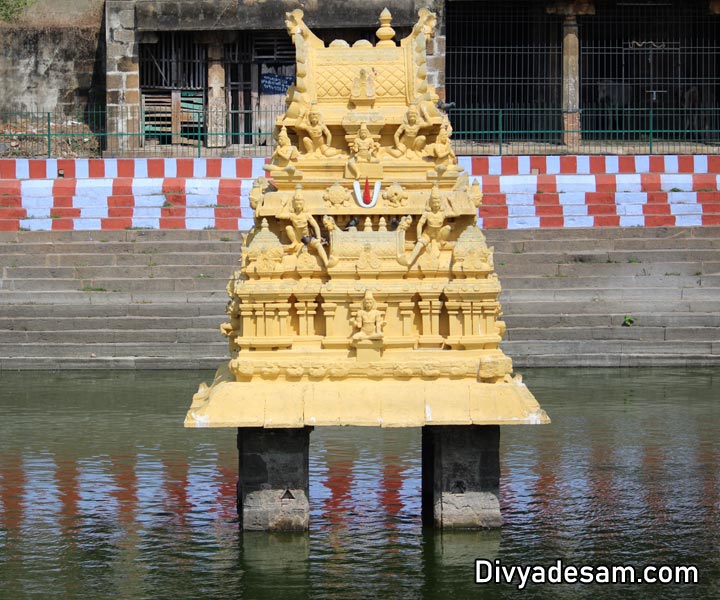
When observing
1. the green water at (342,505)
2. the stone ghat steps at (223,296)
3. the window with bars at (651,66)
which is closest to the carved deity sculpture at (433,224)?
the green water at (342,505)

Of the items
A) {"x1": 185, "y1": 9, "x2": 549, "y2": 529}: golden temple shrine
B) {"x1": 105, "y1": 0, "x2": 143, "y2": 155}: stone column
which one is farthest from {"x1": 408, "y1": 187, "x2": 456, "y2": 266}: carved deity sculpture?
{"x1": 105, "y1": 0, "x2": 143, "y2": 155}: stone column

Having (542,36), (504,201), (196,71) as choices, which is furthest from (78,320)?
(542,36)

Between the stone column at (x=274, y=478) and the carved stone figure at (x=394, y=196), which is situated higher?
the carved stone figure at (x=394, y=196)

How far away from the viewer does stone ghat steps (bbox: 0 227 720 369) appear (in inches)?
773

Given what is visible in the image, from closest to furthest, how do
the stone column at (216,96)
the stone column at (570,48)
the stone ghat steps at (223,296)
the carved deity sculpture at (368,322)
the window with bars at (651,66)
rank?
1. the carved deity sculpture at (368,322)
2. the stone ghat steps at (223,296)
3. the stone column at (570,48)
4. the stone column at (216,96)
5. the window with bars at (651,66)

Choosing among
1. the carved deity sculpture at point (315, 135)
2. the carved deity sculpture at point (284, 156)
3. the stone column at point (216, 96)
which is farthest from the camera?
the stone column at point (216, 96)

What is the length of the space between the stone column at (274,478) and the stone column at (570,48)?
57.3 feet

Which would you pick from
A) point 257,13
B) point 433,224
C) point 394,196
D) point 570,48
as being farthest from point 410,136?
point 570,48

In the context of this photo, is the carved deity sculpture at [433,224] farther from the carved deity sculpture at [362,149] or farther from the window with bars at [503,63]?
the window with bars at [503,63]

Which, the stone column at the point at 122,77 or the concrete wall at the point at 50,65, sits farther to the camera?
the concrete wall at the point at 50,65

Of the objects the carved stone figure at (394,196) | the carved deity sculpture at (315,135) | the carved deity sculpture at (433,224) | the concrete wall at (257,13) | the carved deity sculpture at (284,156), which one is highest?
the concrete wall at (257,13)

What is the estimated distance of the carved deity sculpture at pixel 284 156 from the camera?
1124 centimetres

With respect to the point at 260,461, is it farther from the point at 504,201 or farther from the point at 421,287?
the point at 504,201

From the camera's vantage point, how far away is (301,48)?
11.5m
